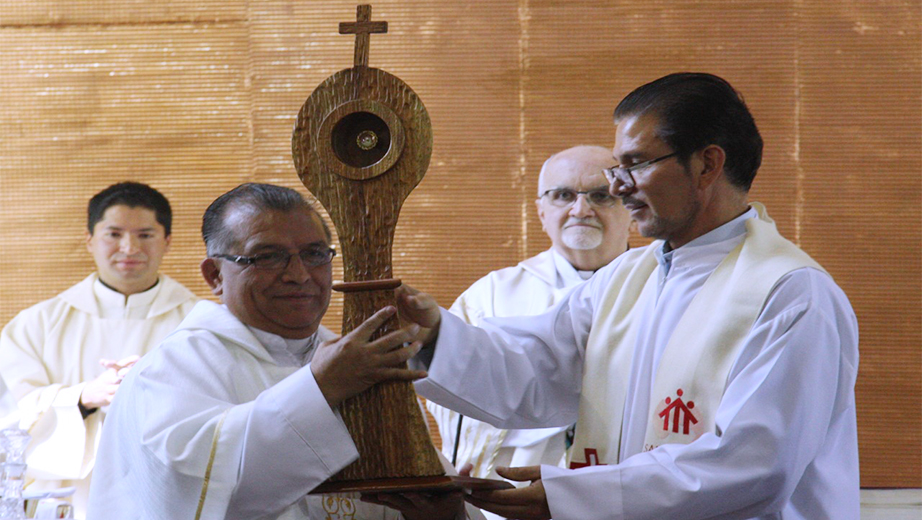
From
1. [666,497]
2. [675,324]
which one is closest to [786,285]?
[675,324]

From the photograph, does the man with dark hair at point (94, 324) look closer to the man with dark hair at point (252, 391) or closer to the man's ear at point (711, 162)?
the man with dark hair at point (252, 391)

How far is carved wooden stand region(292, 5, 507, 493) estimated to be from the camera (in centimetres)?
213

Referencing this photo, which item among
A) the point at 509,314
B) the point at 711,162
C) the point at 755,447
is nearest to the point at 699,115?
the point at 711,162

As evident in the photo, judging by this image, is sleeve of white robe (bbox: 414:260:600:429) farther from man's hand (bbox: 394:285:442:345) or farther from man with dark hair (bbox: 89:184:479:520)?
man with dark hair (bbox: 89:184:479:520)

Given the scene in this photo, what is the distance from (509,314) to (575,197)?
639mm

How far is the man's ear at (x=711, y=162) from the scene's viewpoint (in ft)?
8.32

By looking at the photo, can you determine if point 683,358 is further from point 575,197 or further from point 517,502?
point 575,197

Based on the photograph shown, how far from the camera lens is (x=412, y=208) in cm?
591

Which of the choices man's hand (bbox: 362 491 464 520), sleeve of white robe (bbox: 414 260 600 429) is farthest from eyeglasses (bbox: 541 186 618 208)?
man's hand (bbox: 362 491 464 520)

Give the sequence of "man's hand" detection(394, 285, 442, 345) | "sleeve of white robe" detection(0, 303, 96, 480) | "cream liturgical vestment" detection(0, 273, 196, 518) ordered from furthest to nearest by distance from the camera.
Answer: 1. "cream liturgical vestment" detection(0, 273, 196, 518)
2. "sleeve of white robe" detection(0, 303, 96, 480)
3. "man's hand" detection(394, 285, 442, 345)

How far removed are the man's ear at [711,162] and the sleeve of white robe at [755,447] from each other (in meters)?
0.41

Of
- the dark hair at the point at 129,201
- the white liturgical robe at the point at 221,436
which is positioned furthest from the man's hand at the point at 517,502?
the dark hair at the point at 129,201

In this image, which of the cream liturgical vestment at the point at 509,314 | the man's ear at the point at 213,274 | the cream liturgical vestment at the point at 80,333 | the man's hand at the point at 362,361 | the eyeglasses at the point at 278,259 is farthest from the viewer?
the cream liturgical vestment at the point at 80,333

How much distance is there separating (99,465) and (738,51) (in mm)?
4518
